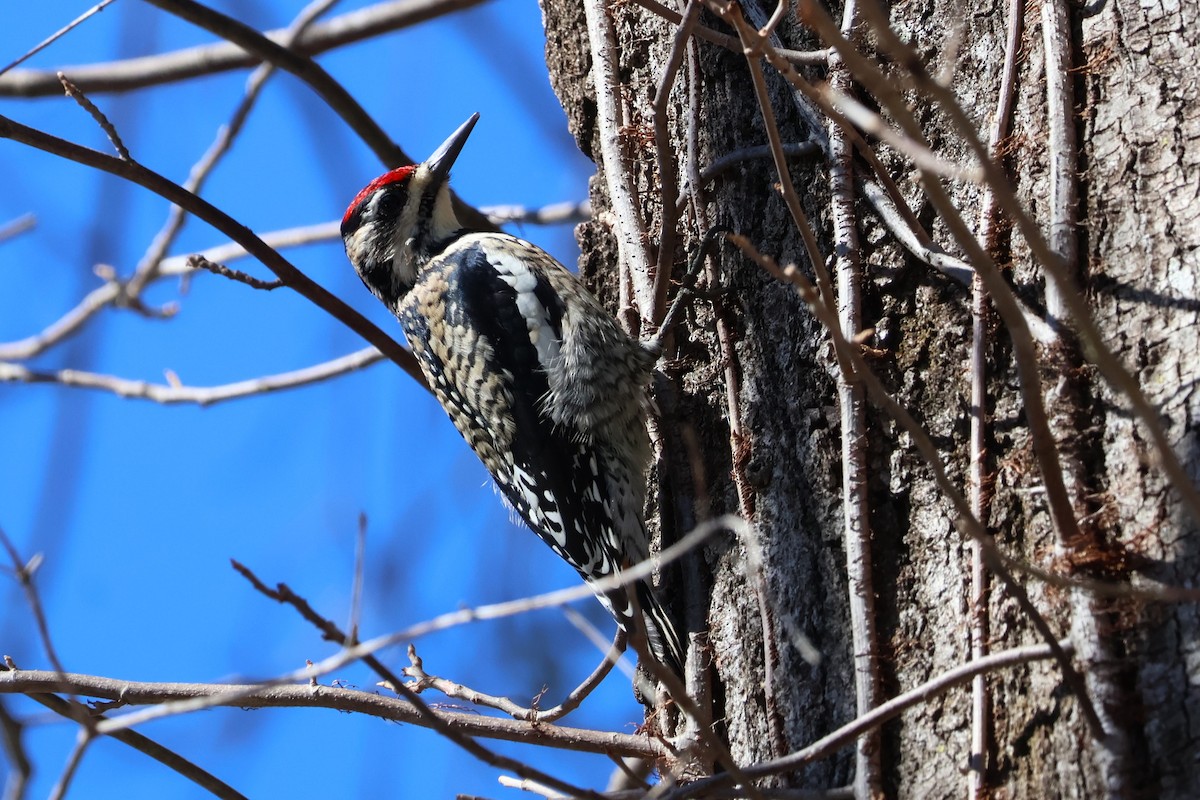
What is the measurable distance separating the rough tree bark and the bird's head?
1376mm

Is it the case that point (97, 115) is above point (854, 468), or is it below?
above

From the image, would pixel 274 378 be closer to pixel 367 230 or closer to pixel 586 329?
pixel 367 230

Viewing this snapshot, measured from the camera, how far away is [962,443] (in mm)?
2078

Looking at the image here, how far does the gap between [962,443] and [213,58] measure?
129 inches

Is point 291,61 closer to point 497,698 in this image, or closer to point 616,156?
point 616,156

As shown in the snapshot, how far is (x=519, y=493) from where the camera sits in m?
3.43

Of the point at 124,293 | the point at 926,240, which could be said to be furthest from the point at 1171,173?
the point at 124,293

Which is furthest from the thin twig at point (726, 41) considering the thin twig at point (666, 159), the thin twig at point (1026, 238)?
the thin twig at point (1026, 238)

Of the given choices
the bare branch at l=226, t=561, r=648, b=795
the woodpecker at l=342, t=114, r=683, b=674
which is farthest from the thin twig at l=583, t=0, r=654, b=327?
the bare branch at l=226, t=561, r=648, b=795

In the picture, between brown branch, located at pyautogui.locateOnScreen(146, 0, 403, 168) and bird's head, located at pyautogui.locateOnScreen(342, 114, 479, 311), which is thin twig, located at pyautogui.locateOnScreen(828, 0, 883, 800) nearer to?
brown branch, located at pyautogui.locateOnScreen(146, 0, 403, 168)

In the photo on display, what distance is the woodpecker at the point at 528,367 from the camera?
3.07 metres

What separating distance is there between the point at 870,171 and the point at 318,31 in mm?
2761

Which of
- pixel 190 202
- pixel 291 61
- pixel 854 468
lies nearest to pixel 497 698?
pixel 854 468

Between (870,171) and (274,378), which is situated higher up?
(274,378)
